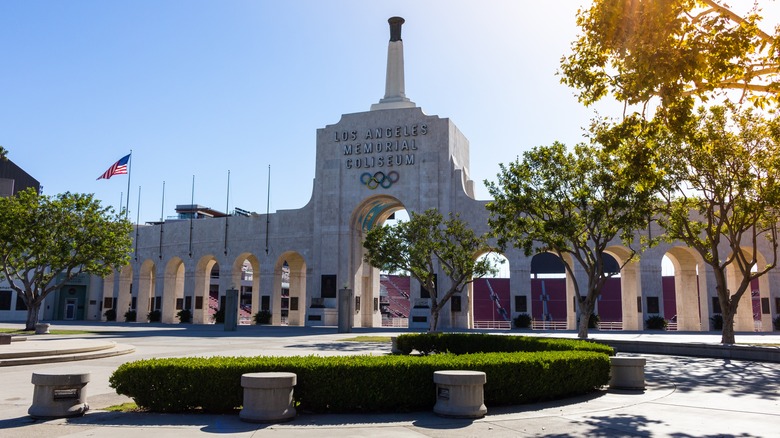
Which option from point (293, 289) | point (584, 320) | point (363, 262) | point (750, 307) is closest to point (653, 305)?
point (750, 307)

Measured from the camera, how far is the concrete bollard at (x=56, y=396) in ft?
35.4

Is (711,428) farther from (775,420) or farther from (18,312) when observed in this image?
(18,312)

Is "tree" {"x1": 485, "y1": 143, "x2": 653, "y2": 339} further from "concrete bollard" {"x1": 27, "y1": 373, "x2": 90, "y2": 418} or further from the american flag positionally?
the american flag

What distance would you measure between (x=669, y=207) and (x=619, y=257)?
74.8ft

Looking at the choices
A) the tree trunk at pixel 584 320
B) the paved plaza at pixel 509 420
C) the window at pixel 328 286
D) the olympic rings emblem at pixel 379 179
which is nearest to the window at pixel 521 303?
the olympic rings emblem at pixel 379 179

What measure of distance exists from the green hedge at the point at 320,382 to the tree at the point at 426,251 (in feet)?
82.1

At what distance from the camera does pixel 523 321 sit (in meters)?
48.1

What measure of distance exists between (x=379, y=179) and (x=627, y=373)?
4099cm

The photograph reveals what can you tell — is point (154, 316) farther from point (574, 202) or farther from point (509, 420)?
point (509, 420)

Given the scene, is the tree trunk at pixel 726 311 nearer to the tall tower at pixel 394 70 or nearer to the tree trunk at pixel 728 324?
the tree trunk at pixel 728 324

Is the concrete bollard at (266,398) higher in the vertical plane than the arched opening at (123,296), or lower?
lower

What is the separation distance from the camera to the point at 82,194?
41.4 m

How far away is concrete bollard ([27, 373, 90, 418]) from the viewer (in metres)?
10.8

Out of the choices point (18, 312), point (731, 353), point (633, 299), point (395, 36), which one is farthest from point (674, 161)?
point (18, 312)
